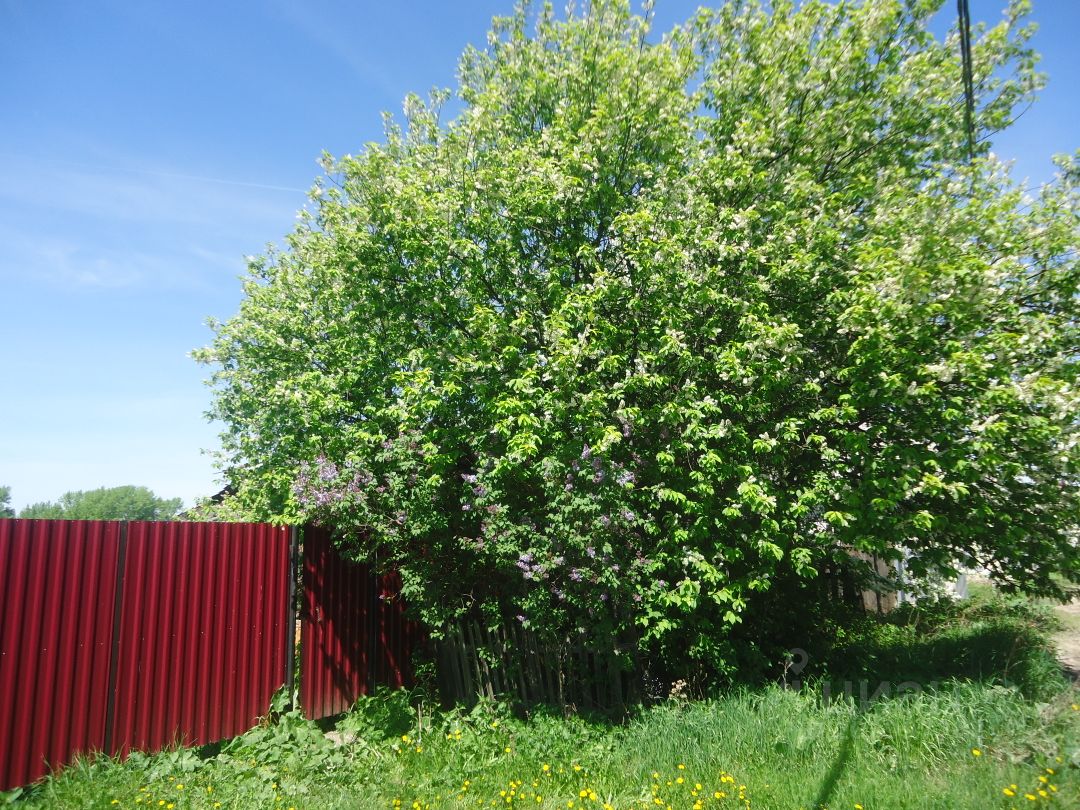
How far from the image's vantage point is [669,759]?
4812 millimetres

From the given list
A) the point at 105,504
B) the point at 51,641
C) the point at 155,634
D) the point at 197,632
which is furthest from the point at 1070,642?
the point at 105,504

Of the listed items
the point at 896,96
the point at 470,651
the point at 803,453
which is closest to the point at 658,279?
the point at 803,453

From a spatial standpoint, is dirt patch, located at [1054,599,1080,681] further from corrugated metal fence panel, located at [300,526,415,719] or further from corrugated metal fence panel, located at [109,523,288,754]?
corrugated metal fence panel, located at [109,523,288,754]

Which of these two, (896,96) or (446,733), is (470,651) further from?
(896,96)

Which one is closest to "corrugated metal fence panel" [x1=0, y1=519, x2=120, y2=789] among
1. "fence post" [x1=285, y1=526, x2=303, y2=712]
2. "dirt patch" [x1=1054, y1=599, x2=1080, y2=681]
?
"fence post" [x1=285, y1=526, x2=303, y2=712]

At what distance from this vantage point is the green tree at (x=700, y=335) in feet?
17.9

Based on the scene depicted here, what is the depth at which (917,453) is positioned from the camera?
17.9ft

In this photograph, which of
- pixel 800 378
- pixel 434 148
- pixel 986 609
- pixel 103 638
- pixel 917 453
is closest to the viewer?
pixel 103 638

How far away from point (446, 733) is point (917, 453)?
4.73 m

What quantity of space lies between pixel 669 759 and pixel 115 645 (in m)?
4.09

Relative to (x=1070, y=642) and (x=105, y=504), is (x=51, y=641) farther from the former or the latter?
(x=105, y=504)

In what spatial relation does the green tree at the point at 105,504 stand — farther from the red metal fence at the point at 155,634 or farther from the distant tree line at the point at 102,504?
the red metal fence at the point at 155,634

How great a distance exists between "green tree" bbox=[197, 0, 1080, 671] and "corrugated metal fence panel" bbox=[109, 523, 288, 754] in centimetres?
82

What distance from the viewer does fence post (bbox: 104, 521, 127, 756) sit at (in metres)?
4.57
